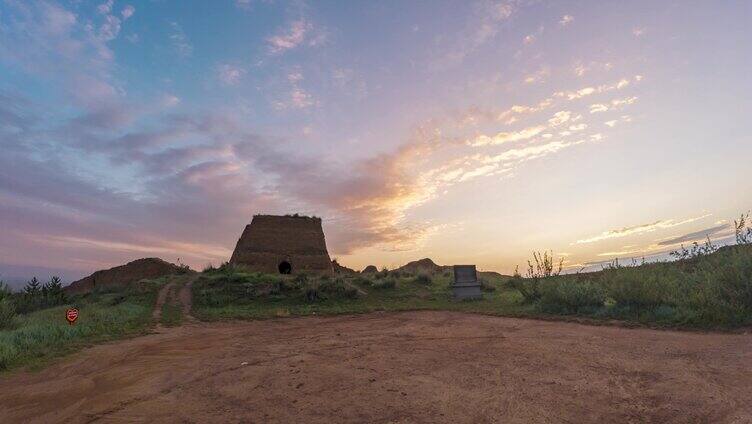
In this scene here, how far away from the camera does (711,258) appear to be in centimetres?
1317

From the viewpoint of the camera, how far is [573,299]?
12555mm

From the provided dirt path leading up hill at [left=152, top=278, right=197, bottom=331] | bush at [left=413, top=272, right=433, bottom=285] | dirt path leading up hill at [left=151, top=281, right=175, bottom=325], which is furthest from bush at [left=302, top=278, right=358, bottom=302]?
dirt path leading up hill at [left=151, top=281, right=175, bottom=325]

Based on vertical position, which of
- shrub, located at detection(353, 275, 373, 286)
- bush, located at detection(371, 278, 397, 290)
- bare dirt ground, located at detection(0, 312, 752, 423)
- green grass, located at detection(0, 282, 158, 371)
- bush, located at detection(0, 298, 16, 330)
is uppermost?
shrub, located at detection(353, 275, 373, 286)

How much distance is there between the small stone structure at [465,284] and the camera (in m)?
18.5

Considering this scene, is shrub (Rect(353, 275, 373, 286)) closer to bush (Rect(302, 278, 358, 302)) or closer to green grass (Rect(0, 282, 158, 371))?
bush (Rect(302, 278, 358, 302))

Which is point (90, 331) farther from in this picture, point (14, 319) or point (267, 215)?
point (267, 215)

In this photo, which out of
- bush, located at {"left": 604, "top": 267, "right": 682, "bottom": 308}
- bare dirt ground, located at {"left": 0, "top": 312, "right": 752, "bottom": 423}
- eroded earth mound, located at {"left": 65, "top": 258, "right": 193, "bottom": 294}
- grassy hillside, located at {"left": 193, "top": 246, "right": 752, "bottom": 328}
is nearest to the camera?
bare dirt ground, located at {"left": 0, "top": 312, "right": 752, "bottom": 423}

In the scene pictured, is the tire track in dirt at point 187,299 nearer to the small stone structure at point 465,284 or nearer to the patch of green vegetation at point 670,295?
the small stone structure at point 465,284

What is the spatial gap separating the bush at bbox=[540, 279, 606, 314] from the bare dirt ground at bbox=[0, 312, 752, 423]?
2.66 m

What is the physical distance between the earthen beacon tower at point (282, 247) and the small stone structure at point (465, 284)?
50.4ft

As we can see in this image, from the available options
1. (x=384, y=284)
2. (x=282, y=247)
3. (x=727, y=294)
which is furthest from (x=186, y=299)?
(x=727, y=294)

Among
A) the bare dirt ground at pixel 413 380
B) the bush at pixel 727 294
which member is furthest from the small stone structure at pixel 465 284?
the bush at pixel 727 294

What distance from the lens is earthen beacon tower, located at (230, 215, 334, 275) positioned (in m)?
32.3

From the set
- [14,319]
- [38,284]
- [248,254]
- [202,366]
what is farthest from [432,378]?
[38,284]
